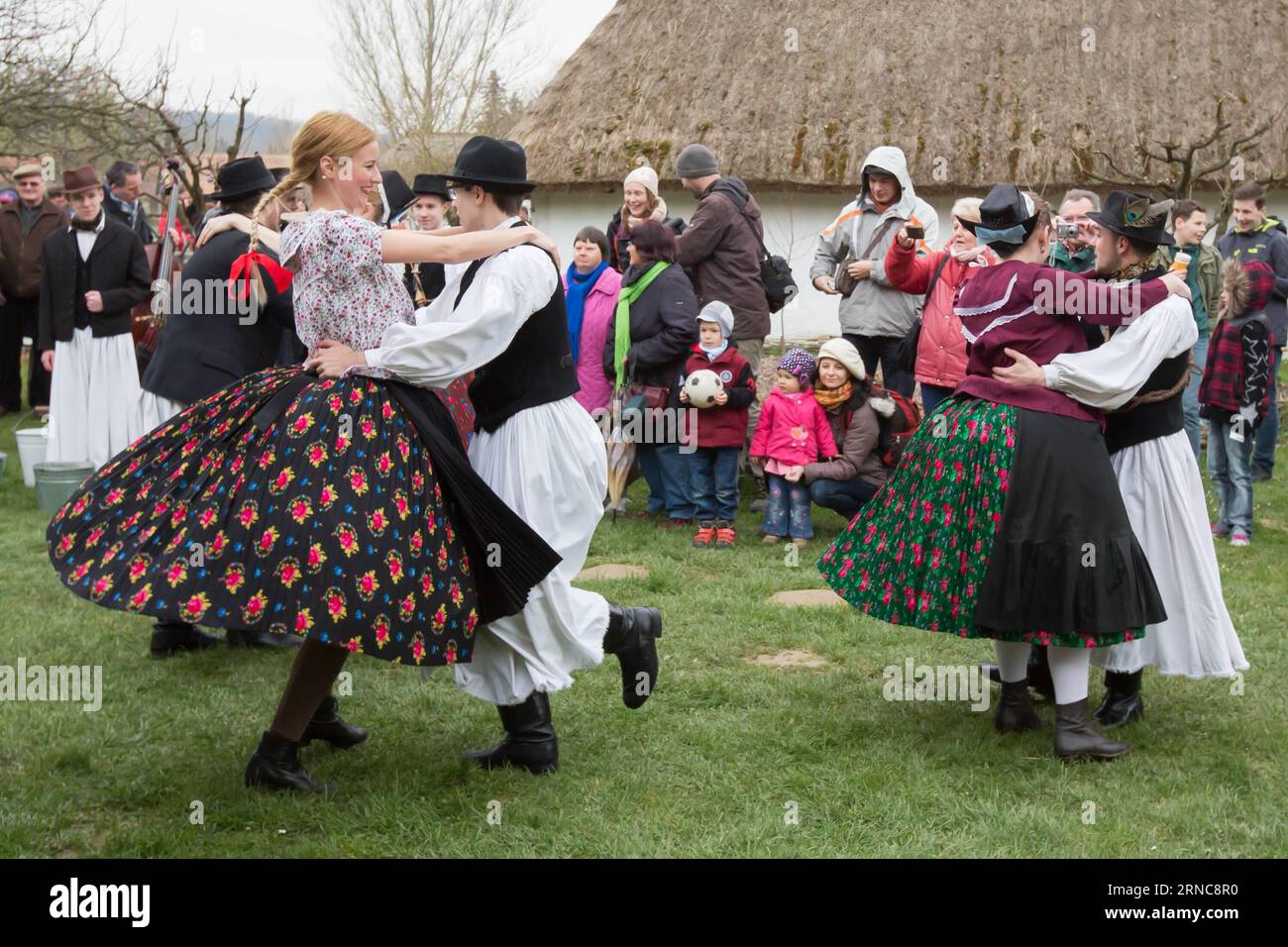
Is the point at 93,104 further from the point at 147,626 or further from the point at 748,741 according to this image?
the point at 748,741

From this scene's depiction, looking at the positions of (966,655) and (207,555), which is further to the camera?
(966,655)

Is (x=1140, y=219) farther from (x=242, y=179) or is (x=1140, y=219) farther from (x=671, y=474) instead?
(x=671, y=474)

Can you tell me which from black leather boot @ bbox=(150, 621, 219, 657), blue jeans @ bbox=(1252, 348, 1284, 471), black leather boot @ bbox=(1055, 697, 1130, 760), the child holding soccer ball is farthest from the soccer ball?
blue jeans @ bbox=(1252, 348, 1284, 471)

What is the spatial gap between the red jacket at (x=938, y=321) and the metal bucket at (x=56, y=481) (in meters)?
5.08

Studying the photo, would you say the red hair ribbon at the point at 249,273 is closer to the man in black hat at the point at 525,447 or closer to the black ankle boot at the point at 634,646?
the man in black hat at the point at 525,447

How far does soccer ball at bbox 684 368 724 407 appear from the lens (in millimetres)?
7914

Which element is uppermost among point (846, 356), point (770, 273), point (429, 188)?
point (429, 188)

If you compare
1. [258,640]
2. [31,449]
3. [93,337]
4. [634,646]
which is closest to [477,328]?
[634,646]

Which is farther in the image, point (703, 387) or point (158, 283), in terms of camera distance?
point (158, 283)

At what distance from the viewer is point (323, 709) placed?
15.0 ft

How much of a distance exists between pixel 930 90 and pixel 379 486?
1448cm

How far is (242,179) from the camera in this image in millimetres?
5637
